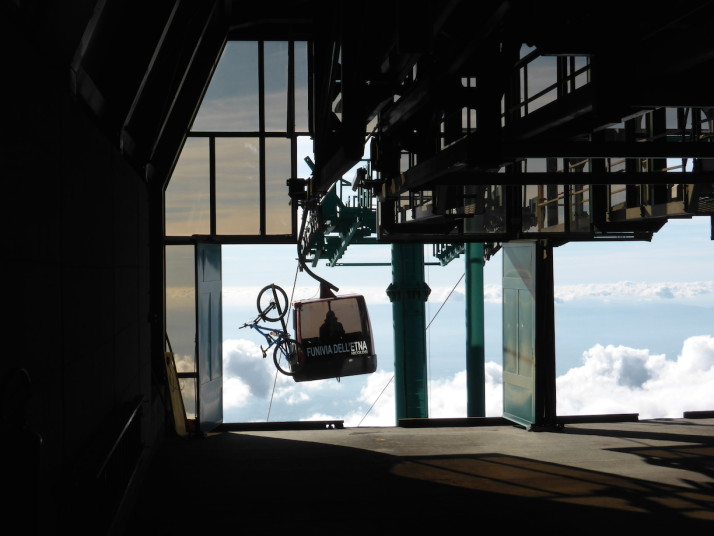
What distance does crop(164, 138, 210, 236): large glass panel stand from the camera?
12.5m

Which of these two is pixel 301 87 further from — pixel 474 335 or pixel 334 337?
pixel 474 335

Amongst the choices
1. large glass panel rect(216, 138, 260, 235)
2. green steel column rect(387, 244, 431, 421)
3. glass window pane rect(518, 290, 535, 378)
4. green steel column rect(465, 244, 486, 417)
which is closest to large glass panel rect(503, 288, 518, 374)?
glass window pane rect(518, 290, 535, 378)

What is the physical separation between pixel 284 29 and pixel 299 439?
7524mm

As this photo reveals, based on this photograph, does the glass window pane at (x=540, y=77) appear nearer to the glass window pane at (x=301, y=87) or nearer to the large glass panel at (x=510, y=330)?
the large glass panel at (x=510, y=330)

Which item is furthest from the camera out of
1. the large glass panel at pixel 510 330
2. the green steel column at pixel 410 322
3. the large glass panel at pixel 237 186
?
the green steel column at pixel 410 322

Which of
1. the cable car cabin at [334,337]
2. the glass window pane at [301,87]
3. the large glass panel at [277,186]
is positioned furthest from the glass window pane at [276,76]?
the cable car cabin at [334,337]

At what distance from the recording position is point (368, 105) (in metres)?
5.68

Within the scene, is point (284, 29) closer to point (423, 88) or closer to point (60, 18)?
point (423, 88)

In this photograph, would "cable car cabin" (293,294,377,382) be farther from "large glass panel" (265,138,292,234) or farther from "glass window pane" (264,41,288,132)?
"glass window pane" (264,41,288,132)

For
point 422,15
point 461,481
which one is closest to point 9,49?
point 422,15

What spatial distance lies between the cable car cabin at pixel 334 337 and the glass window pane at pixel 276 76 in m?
4.69

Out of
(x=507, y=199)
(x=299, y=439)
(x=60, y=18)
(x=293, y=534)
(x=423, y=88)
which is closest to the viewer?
(x=60, y=18)

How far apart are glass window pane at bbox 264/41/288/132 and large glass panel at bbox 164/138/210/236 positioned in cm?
146

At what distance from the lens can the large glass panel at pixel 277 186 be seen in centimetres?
1291
